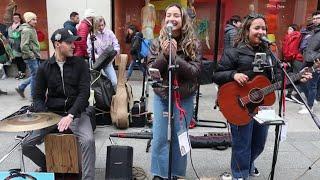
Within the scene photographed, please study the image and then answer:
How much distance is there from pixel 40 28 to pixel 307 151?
25.8 ft

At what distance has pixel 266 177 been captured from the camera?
4.11 meters

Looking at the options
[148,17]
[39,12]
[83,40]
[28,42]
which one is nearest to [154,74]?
[83,40]

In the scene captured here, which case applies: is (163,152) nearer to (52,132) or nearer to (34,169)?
(52,132)

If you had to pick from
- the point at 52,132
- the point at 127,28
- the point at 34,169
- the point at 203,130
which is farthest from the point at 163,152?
the point at 127,28

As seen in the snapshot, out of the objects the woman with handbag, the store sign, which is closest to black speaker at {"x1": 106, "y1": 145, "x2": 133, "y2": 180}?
the woman with handbag

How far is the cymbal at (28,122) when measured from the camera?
296 centimetres

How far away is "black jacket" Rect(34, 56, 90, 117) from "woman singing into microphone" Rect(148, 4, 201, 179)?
2.49 ft

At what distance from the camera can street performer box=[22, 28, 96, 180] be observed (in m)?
3.65

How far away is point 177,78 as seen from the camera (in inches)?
133

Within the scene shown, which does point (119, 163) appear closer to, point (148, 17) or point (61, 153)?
point (61, 153)

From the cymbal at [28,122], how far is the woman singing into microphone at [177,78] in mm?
941

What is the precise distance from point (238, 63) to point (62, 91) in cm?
174

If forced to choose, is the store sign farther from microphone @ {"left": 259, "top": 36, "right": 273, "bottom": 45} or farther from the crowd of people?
microphone @ {"left": 259, "top": 36, "right": 273, "bottom": 45}

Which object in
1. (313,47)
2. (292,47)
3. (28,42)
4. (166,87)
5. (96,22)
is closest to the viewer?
(166,87)
